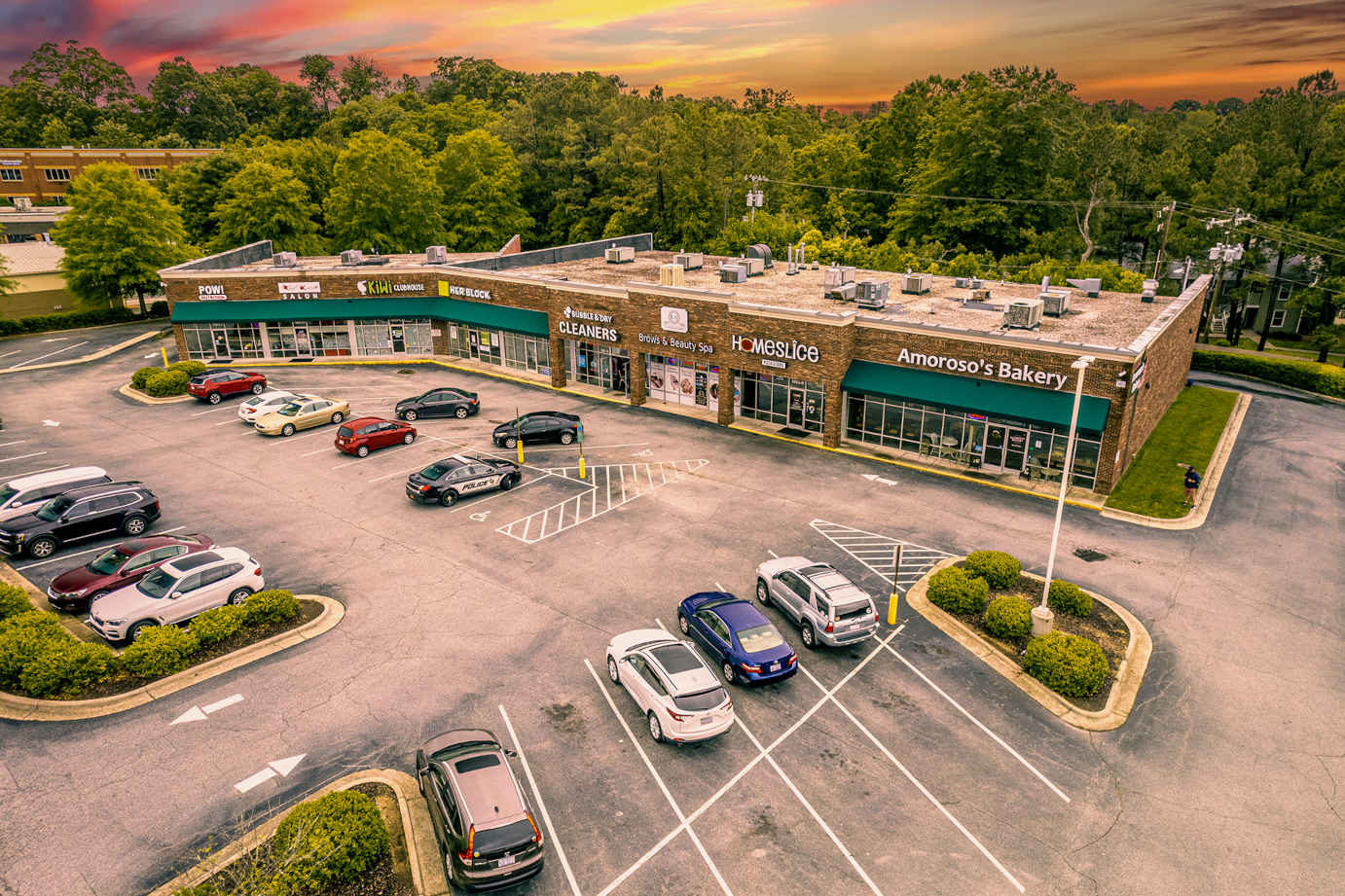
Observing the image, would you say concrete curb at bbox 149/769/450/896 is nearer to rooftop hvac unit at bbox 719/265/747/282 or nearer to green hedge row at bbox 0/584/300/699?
green hedge row at bbox 0/584/300/699

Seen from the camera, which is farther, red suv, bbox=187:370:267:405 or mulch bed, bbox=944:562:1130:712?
red suv, bbox=187:370:267:405

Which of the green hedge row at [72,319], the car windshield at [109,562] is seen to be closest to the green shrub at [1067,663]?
the car windshield at [109,562]

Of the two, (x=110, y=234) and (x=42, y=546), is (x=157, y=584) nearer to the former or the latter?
(x=42, y=546)

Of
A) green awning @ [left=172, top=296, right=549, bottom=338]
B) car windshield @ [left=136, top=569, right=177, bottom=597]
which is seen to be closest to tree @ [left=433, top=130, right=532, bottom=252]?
green awning @ [left=172, top=296, right=549, bottom=338]

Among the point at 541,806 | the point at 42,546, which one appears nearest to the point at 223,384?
the point at 42,546

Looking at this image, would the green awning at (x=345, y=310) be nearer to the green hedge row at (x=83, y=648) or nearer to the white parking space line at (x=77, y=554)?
the white parking space line at (x=77, y=554)

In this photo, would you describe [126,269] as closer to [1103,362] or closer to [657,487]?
[657,487]

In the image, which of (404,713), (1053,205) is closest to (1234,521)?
(404,713)
